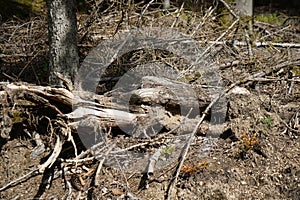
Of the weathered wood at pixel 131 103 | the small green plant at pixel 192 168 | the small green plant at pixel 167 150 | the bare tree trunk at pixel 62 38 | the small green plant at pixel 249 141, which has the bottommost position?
the small green plant at pixel 192 168

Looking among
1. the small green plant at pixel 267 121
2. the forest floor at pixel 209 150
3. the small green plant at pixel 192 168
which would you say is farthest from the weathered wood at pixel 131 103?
the small green plant at pixel 267 121

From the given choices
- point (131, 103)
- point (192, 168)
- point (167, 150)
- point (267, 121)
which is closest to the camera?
point (192, 168)

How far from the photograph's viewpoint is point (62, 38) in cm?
328

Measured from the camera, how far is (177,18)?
4.35m

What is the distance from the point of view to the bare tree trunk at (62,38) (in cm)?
317

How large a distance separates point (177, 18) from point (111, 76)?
1.23 m

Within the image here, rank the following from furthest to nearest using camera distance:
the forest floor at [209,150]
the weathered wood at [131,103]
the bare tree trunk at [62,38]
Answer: the bare tree trunk at [62,38], the weathered wood at [131,103], the forest floor at [209,150]

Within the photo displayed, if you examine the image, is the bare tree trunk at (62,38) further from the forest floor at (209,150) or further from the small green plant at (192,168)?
the small green plant at (192,168)

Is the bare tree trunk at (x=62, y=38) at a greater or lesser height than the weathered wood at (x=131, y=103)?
greater

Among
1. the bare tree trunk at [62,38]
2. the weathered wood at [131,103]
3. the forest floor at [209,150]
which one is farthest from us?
the bare tree trunk at [62,38]

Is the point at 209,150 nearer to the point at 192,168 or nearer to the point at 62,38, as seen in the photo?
the point at 192,168

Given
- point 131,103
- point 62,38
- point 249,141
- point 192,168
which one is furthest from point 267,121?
point 62,38

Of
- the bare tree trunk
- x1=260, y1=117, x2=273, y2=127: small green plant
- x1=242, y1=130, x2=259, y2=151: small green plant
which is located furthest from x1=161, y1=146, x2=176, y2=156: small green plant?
the bare tree trunk

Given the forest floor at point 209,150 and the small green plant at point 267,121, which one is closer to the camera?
the forest floor at point 209,150
